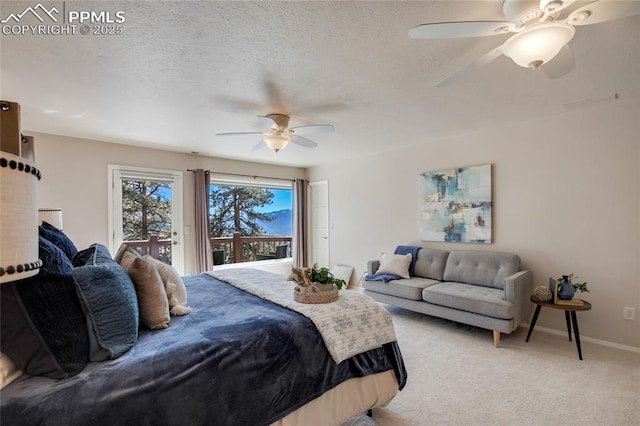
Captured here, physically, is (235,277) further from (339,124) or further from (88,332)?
(339,124)

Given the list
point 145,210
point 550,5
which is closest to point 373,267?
point 550,5

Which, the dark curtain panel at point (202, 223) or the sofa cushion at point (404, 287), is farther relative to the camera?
the dark curtain panel at point (202, 223)

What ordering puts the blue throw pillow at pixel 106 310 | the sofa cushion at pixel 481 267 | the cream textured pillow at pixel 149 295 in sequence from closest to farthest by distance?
the blue throw pillow at pixel 106 310 → the cream textured pillow at pixel 149 295 → the sofa cushion at pixel 481 267

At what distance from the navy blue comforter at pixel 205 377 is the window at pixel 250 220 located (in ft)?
13.7

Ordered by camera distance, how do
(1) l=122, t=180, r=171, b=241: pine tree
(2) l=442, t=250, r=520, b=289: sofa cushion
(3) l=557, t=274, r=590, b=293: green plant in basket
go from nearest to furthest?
(3) l=557, t=274, r=590, b=293: green plant in basket → (2) l=442, t=250, r=520, b=289: sofa cushion → (1) l=122, t=180, r=171, b=241: pine tree

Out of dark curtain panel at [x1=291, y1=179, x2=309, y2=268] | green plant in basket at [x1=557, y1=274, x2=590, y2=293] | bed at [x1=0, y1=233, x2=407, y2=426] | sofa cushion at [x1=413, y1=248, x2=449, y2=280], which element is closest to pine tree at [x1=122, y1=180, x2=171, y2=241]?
dark curtain panel at [x1=291, y1=179, x2=309, y2=268]

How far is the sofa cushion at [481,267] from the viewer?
3486 millimetres

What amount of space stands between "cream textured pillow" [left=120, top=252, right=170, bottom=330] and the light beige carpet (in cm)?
134

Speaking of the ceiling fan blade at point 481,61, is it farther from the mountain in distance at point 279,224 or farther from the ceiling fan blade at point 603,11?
the mountain in distance at point 279,224

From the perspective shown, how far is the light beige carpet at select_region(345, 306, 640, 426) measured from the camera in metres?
1.97

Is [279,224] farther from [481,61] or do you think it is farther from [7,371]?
[7,371]

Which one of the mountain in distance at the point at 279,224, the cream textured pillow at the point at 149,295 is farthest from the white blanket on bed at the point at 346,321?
the mountain in distance at the point at 279,224

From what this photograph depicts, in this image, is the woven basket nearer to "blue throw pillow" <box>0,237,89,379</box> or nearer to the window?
"blue throw pillow" <box>0,237,89,379</box>

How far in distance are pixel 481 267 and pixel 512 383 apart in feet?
5.11
